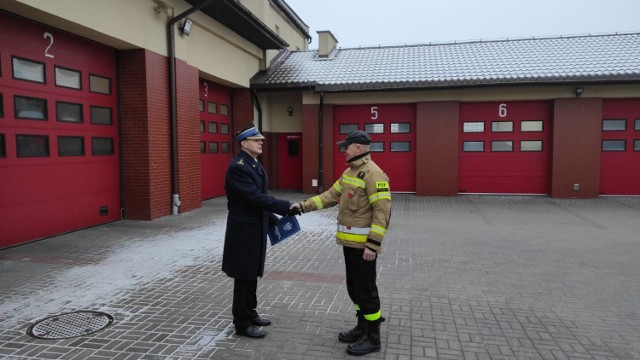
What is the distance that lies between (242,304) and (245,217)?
0.79 meters

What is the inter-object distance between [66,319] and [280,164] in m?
12.5

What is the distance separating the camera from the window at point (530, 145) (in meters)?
14.5

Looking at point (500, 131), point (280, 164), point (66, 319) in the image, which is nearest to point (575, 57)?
point (500, 131)

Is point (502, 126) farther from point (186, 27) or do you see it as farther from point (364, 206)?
point (364, 206)

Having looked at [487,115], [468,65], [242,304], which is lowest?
[242,304]

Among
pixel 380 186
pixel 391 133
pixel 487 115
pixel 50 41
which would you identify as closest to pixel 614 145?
pixel 487 115

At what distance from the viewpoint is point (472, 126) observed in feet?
48.8

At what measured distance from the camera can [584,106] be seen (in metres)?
13.8

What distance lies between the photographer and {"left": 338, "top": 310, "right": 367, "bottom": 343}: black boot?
4.18 meters

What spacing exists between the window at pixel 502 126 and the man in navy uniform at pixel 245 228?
39.1 feet

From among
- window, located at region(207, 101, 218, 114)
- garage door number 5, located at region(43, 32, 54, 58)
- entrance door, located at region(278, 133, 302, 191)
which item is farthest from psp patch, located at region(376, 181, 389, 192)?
entrance door, located at region(278, 133, 302, 191)

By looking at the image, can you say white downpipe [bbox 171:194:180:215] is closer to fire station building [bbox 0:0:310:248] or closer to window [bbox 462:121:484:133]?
fire station building [bbox 0:0:310:248]

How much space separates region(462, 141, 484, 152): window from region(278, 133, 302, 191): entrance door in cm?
553

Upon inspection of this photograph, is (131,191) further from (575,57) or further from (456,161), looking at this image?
(575,57)
